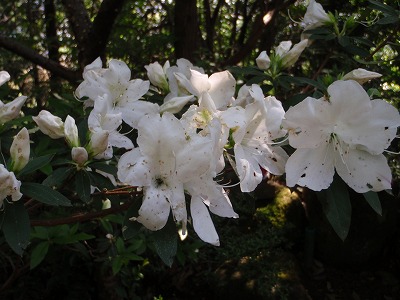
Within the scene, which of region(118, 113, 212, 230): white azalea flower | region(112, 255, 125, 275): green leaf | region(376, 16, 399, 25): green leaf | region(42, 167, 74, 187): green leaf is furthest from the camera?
region(112, 255, 125, 275): green leaf

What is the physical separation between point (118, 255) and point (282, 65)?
1.31 metres

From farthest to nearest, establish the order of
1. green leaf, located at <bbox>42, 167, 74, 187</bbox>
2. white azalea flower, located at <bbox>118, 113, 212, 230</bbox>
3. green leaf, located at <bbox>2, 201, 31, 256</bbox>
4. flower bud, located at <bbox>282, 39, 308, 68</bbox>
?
flower bud, located at <bbox>282, 39, 308, 68</bbox> < green leaf, located at <bbox>42, 167, 74, 187</bbox> < green leaf, located at <bbox>2, 201, 31, 256</bbox> < white azalea flower, located at <bbox>118, 113, 212, 230</bbox>

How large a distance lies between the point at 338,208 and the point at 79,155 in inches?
22.7

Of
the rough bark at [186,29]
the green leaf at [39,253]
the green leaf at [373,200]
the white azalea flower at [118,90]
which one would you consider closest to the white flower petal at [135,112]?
the white azalea flower at [118,90]

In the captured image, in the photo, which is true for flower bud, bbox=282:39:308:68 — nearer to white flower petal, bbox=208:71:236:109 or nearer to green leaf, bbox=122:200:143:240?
white flower petal, bbox=208:71:236:109

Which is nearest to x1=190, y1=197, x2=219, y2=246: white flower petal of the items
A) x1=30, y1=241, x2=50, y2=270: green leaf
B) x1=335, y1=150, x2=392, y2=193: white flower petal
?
x1=335, y1=150, x2=392, y2=193: white flower petal

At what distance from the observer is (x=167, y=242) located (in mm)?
964

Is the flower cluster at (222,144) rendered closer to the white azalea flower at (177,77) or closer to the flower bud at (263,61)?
the white azalea flower at (177,77)

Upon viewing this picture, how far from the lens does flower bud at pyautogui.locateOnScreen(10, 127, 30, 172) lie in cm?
98

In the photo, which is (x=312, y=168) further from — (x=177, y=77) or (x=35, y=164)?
(x=35, y=164)

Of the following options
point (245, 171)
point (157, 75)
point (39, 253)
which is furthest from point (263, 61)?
point (39, 253)

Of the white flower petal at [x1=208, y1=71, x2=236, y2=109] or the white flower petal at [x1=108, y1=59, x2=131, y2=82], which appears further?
the white flower petal at [x1=108, y1=59, x2=131, y2=82]

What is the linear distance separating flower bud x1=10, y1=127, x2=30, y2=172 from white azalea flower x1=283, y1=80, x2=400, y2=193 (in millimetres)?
530

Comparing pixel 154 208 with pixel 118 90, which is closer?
pixel 154 208
